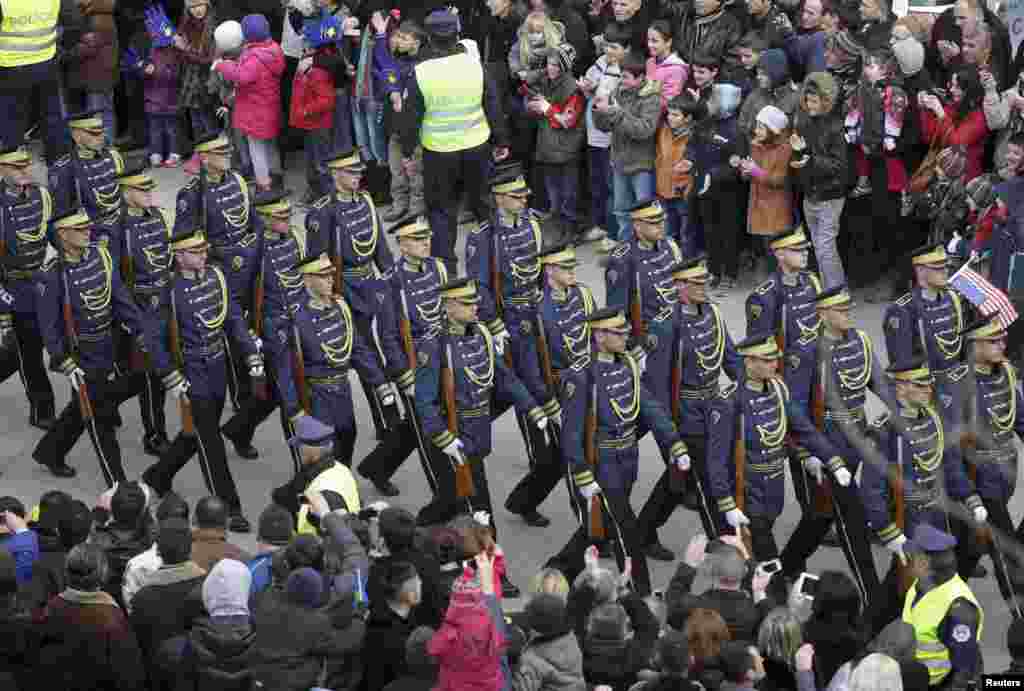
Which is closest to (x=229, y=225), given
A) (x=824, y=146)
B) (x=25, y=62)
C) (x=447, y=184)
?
(x=447, y=184)

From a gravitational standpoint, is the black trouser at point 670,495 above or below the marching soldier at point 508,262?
below

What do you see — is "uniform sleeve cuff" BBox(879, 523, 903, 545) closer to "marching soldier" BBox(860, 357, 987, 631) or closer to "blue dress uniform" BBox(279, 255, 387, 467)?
"marching soldier" BBox(860, 357, 987, 631)

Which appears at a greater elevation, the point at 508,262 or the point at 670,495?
the point at 508,262

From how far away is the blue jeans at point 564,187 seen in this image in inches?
680

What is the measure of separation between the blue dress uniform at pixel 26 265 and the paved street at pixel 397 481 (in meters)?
0.35

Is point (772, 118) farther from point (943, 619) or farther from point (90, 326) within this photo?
point (943, 619)

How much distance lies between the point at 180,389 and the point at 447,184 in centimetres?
366

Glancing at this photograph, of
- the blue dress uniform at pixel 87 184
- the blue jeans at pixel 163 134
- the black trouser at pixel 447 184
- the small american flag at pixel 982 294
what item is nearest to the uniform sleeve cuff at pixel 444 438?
the small american flag at pixel 982 294

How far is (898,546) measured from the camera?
12016 mm

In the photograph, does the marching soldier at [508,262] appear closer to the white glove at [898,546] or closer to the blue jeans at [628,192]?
the blue jeans at [628,192]

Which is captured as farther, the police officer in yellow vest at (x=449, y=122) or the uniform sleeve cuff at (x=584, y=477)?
the police officer in yellow vest at (x=449, y=122)

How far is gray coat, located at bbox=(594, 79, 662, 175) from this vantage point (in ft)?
53.6

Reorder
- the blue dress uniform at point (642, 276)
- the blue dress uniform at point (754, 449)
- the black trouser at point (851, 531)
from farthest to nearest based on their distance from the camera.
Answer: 1. the blue dress uniform at point (642, 276)
2. the black trouser at point (851, 531)
3. the blue dress uniform at point (754, 449)

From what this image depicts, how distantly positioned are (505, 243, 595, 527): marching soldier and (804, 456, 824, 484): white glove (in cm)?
149
